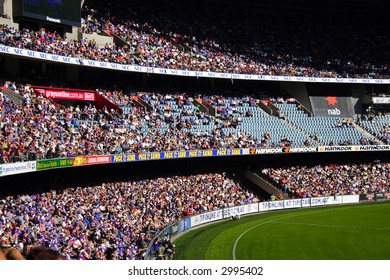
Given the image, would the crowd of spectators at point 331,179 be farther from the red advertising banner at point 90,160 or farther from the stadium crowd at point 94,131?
the red advertising banner at point 90,160

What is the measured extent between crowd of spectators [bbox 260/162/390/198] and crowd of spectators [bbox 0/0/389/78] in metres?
9.92

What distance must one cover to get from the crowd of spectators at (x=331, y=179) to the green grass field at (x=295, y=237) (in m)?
4.30

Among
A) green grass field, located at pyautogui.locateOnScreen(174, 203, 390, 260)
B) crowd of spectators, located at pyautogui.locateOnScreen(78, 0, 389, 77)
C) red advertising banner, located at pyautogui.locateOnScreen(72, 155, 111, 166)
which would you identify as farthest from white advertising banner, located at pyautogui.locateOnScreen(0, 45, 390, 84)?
green grass field, located at pyautogui.locateOnScreen(174, 203, 390, 260)

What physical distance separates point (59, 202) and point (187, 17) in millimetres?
34291

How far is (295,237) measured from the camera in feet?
117

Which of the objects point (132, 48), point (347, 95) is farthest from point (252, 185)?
point (347, 95)

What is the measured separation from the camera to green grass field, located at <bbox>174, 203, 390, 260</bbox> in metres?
30.9

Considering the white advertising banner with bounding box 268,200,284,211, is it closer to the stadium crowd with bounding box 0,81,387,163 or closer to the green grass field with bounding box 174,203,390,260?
the green grass field with bounding box 174,203,390,260

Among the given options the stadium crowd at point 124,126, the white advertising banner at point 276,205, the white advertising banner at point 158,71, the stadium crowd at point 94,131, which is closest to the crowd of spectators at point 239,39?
the white advertising banner at point 158,71

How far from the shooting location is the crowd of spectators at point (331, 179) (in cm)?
5006

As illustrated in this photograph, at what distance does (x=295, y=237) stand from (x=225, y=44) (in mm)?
28228

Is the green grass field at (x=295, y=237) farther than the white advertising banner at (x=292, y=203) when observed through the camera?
No

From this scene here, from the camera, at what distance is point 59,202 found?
3014 cm

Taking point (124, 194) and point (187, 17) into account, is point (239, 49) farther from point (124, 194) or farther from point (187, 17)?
point (124, 194)
